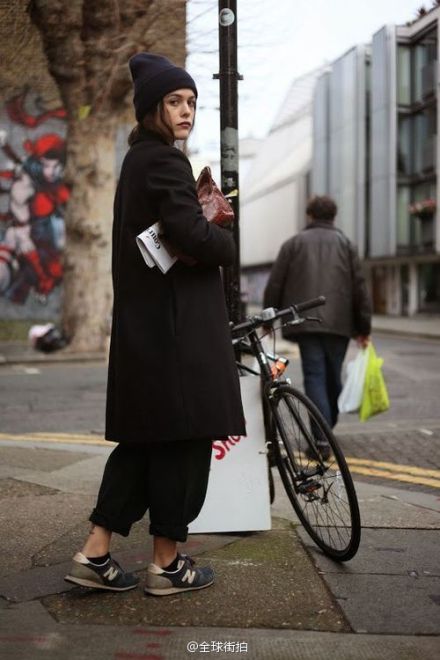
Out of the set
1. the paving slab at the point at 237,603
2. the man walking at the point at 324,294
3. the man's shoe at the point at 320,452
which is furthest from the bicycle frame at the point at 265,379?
the man walking at the point at 324,294

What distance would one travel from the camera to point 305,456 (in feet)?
12.1

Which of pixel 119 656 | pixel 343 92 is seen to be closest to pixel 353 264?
pixel 119 656

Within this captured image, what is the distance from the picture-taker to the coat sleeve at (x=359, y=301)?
626cm

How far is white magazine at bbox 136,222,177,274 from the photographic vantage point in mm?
2918

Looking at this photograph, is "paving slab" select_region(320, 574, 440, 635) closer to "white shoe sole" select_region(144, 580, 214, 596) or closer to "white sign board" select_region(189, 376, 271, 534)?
"white shoe sole" select_region(144, 580, 214, 596)

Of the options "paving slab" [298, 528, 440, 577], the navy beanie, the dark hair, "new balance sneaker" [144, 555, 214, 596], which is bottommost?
"paving slab" [298, 528, 440, 577]

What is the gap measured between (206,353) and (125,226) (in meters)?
0.53

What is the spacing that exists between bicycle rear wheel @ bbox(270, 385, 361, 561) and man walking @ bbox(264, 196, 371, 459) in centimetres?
233

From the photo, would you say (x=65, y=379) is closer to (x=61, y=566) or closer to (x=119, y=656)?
(x=61, y=566)

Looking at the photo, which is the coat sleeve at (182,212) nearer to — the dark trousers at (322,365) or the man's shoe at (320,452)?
the man's shoe at (320,452)

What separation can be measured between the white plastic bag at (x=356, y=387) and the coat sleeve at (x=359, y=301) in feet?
0.60

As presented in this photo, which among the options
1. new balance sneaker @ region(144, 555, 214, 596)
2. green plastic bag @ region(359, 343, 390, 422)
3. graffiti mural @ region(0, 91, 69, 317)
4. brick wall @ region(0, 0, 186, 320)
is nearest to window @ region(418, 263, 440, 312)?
brick wall @ region(0, 0, 186, 320)

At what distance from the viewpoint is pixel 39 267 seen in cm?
2220

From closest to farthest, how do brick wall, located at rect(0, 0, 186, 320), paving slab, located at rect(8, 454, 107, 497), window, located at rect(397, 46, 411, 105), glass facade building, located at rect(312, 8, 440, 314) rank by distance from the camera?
paving slab, located at rect(8, 454, 107, 497), brick wall, located at rect(0, 0, 186, 320), glass facade building, located at rect(312, 8, 440, 314), window, located at rect(397, 46, 411, 105)
